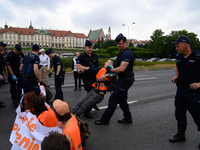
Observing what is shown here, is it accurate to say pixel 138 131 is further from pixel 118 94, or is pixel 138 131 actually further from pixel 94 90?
pixel 94 90

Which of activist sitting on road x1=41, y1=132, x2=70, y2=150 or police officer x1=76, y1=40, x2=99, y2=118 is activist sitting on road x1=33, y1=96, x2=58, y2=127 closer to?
activist sitting on road x1=41, y1=132, x2=70, y2=150

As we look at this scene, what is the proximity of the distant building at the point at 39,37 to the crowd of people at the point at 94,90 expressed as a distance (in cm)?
11521

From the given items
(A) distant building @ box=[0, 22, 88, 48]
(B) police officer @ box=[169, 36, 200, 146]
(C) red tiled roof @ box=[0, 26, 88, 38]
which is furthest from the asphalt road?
(C) red tiled roof @ box=[0, 26, 88, 38]

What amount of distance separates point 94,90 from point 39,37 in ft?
460

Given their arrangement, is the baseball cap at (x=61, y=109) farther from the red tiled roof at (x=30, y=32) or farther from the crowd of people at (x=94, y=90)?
the red tiled roof at (x=30, y=32)

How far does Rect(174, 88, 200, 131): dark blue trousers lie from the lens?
3.24 metres

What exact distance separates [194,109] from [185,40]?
1375mm

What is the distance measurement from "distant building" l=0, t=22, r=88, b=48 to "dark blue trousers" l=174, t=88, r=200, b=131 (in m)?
118

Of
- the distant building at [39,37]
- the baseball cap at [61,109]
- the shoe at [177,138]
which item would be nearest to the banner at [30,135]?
the baseball cap at [61,109]

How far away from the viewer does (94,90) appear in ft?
14.8

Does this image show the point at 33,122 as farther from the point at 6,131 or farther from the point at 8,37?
the point at 8,37

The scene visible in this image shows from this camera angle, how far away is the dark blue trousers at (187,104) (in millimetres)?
3242

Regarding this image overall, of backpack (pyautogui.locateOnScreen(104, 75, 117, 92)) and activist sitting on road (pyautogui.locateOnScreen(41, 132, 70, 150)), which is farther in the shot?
backpack (pyautogui.locateOnScreen(104, 75, 117, 92))

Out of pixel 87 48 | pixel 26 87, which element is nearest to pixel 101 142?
pixel 87 48
